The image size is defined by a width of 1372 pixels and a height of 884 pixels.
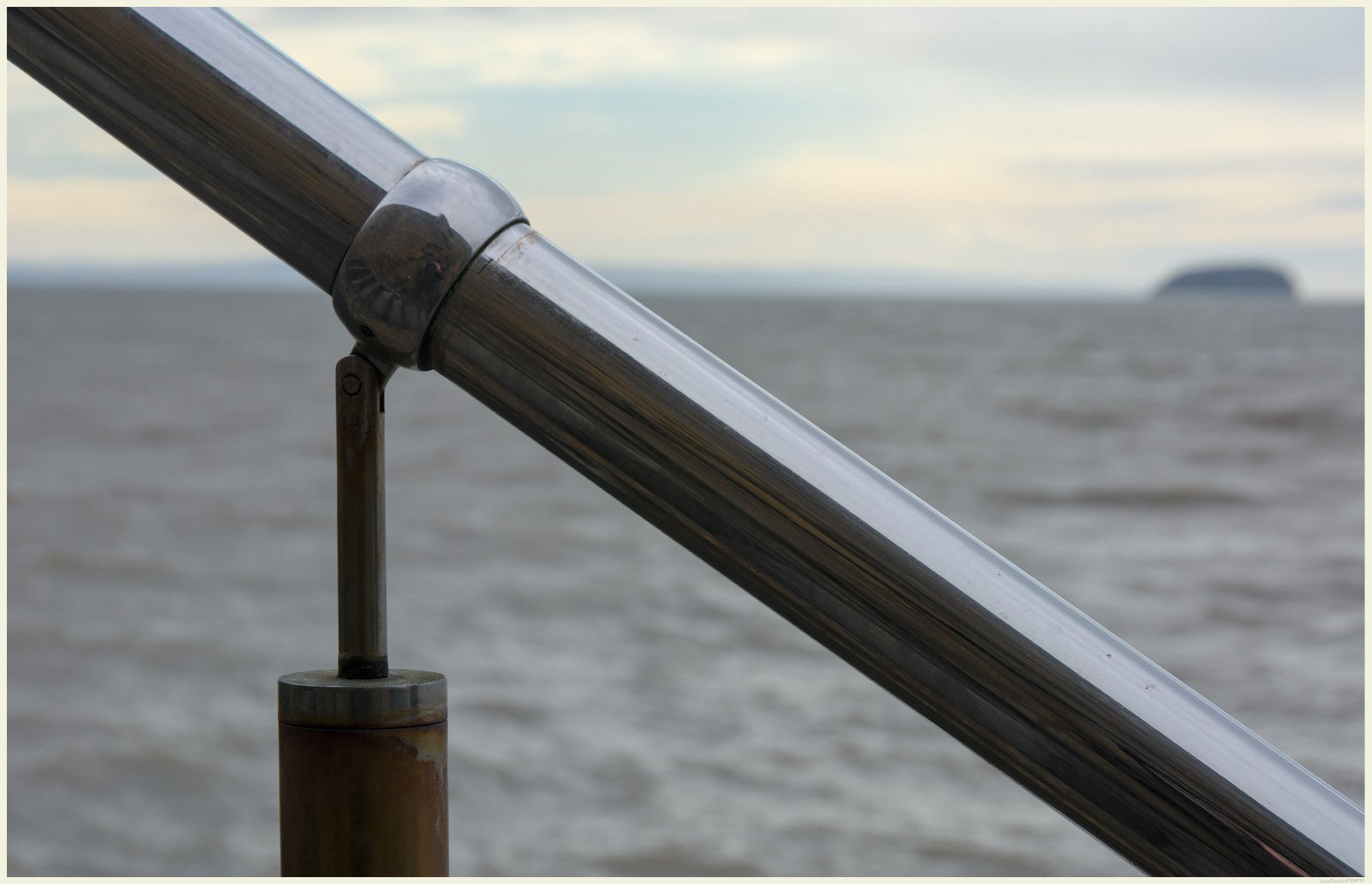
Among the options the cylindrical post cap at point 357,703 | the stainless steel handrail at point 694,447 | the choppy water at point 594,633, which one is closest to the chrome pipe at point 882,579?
the stainless steel handrail at point 694,447

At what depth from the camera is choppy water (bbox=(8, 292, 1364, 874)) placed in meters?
5.93

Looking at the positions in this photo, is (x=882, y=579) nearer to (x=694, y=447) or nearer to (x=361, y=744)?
(x=694, y=447)

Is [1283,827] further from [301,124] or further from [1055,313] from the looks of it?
[1055,313]

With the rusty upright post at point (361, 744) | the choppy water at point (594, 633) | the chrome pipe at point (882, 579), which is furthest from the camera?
the choppy water at point (594, 633)

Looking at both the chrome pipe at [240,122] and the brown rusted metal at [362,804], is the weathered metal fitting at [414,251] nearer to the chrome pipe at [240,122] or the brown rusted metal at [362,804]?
the chrome pipe at [240,122]

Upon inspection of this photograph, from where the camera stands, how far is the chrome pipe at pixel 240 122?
43 centimetres

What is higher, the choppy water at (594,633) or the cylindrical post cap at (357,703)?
the choppy water at (594,633)

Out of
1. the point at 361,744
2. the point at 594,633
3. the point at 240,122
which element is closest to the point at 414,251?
the point at 240,122

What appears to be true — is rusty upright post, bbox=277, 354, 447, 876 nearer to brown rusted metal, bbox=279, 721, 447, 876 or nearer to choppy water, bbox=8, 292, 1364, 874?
brown rusted metal, bbox=279, 721, 447, 876

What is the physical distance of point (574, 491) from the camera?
14.7 meters

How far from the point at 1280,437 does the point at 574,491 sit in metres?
11.2

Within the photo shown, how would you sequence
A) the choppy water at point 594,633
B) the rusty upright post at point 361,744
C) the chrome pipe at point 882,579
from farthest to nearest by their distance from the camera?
the choppy water at point 594,633 → the rusty upright post at point 361,744 → the chrome pipe at point 882,579

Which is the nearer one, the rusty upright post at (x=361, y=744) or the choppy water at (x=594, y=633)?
the rusty upright post at (x=361, y=744)

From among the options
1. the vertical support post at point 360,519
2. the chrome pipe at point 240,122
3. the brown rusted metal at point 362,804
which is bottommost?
the brown rusted metal at point 362,804
